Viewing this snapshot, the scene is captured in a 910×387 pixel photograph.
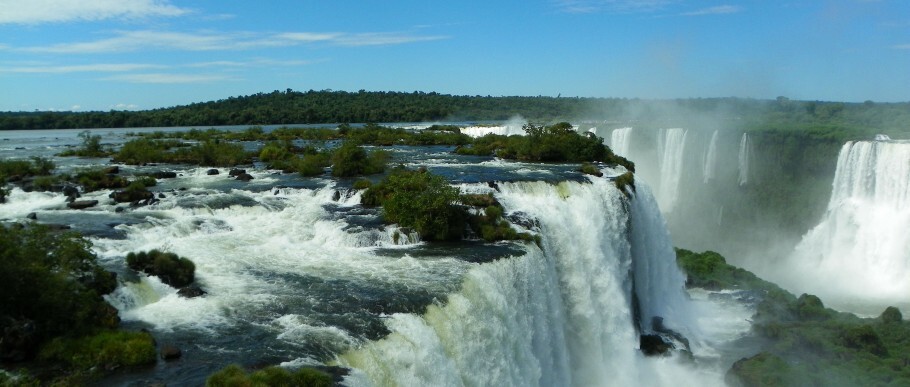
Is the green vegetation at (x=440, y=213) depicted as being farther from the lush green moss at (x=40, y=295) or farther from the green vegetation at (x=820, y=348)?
the lush green moss at (x=40, y=295)

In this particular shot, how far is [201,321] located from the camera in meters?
13.3

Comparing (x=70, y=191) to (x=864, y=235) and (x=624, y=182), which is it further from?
(x=864, y=235)

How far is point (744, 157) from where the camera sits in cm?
4859

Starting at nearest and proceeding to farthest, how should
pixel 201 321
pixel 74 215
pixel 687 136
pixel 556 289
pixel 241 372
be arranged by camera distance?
pixel 241 372 → pixel 201 321 → pixel 556 289 → pixel 74 215 → pixel 687 136

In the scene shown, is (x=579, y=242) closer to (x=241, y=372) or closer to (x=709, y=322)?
(x=709, y=322)

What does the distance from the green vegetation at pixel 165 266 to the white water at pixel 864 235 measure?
3012 cm

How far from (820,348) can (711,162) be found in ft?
94.7

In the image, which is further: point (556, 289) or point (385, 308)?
point (556, 289)

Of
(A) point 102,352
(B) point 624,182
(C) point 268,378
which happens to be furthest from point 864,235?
(A) point 102,352

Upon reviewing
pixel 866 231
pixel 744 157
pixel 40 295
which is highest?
pixel 744 157

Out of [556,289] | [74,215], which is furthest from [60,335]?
[556,289]

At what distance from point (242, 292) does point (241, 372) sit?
500cm

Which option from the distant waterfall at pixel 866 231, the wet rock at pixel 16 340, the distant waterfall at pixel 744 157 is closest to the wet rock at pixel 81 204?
the wet rock at pixel 16 340

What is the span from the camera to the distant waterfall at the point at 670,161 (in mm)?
51281
